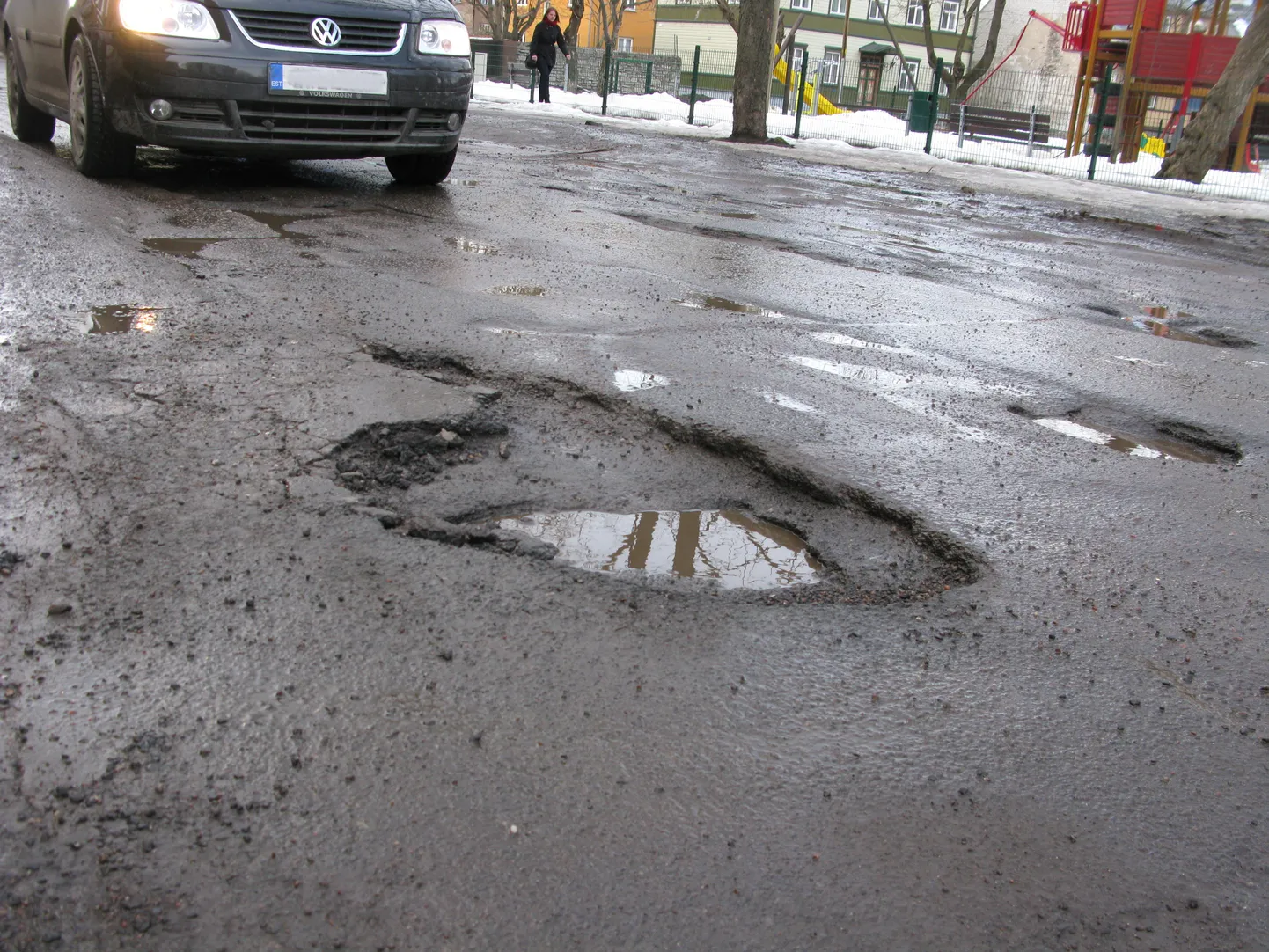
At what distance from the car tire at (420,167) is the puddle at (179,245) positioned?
9.42ft

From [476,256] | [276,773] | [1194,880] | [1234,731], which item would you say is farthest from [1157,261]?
[276,773]

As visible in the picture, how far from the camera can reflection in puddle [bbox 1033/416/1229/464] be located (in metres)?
4.03

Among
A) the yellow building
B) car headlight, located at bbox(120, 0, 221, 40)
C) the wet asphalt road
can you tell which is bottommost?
the wet asphalt road

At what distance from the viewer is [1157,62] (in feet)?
70.6

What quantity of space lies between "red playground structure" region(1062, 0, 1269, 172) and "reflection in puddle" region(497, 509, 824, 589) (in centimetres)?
2017

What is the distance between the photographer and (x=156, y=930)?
155 cm

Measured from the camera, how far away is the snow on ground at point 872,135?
17656mm

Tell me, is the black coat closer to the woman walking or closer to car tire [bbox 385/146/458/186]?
the woman walking

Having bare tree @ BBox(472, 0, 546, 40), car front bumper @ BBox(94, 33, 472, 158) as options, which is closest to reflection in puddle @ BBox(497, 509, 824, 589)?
car front bumper @ BBox(94, 33, 472, 158)

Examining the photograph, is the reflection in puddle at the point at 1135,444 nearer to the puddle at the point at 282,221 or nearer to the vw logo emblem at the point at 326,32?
the puddle at the point at 282,221

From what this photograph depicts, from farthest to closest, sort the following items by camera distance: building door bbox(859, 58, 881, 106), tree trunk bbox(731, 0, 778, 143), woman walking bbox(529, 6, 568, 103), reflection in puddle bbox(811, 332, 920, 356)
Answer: building door bbox(859, 58, 881, 106)
woman walking bbox(529, 6, 568, 103)
tree trunk bbox(731, 0, 778, 143)
reflection in puddle bbox(811, 332, 920, 356)

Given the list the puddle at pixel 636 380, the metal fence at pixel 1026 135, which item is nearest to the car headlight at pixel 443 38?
the puddle at pixel 636 380

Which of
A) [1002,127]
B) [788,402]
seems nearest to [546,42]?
[1002,127]

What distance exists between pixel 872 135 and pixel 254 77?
19532mm
